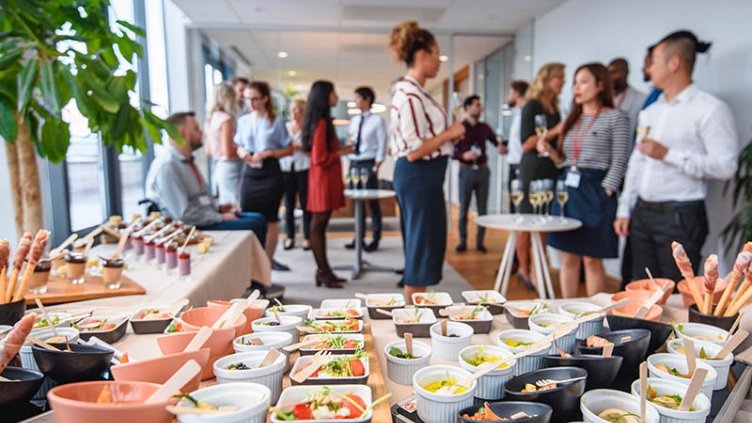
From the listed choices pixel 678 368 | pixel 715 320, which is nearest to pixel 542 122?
pixel 715 320

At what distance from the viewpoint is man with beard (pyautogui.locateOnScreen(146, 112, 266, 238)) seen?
274 centimetres

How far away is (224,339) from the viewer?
36.5 inches

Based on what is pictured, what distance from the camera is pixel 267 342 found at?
97 centimetres

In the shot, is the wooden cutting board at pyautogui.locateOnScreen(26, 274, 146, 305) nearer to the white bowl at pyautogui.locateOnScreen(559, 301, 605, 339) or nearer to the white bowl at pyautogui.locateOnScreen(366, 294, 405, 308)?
the white bowl at pyautogui.locateOnScreen(366, 294, 405, 308)

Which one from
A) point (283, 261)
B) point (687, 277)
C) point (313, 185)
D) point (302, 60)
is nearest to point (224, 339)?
point (687, 277)

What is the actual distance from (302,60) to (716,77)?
5029mm

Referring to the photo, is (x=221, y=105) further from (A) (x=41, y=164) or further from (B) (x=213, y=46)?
(B) (x=213, y=46)

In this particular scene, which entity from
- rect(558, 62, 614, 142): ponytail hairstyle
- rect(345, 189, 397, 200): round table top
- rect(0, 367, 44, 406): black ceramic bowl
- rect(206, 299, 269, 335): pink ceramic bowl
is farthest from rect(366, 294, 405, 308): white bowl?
rect(345, 189, 397, 200): round table top

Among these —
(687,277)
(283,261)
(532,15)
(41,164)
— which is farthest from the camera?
(532,15)

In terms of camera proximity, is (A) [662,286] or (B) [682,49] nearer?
(A) [662,286]

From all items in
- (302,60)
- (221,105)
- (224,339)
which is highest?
(302,60)

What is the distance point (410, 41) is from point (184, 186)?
4.95 ft

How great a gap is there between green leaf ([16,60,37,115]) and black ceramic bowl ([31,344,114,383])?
2.33 ft

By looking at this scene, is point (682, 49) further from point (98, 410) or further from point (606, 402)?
point (98, 410)
